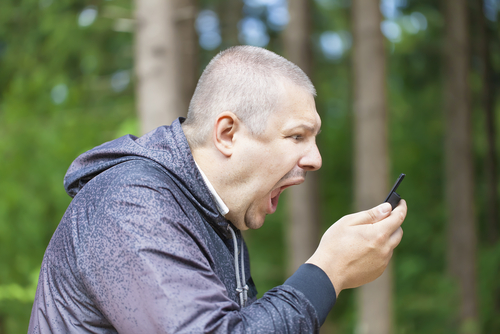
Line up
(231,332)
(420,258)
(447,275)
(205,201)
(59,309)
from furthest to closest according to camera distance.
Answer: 1. (420,258)
2. (447,275)
3. (205,201)
4. (59,309)
5. (231,332)

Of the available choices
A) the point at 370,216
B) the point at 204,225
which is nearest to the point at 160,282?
the point at 204,225

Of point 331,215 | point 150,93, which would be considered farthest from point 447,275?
point 150,93

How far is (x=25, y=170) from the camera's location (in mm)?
6633

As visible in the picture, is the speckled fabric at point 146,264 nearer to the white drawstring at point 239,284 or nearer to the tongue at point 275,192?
the white drawstring at point 239,284

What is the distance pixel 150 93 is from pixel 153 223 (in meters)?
2.92

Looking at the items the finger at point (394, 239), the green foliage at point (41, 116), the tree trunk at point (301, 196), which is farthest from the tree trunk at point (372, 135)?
the finger at point (394, 239)

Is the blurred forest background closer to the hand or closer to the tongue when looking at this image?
the tongue

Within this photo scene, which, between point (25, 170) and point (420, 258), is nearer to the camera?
point (25, 170)

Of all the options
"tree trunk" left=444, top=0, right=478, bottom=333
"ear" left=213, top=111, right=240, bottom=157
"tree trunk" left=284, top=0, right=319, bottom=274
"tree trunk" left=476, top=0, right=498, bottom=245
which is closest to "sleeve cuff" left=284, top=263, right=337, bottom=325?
"ear" left=213, top=111, right=240, bottom=157

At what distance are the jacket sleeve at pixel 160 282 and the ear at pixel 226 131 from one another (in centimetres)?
28

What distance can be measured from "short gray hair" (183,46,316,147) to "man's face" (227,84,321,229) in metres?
0.03

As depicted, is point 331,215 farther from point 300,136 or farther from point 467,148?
point 300,136

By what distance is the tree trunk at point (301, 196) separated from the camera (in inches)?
272

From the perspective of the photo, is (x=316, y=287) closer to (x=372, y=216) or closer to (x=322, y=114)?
(x=372, y=216)
